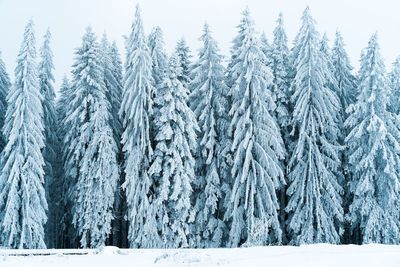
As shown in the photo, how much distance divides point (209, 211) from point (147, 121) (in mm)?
8108

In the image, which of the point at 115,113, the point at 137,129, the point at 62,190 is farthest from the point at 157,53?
the point at 62,190

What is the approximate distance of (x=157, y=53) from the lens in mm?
36781

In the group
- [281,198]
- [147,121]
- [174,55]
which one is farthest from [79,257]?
[281,198]

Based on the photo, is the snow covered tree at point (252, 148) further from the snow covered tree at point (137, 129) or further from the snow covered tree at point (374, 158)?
the snow covered tree at point (137, 129)

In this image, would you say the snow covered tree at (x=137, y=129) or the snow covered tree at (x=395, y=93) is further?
the snow covered tree at (x=395, y=93)

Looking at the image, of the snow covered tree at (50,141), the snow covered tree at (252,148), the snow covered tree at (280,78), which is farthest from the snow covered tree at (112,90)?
the snow covered tree at (280,78)

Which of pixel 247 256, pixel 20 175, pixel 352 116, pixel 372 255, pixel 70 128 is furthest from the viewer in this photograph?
pixel 70 128

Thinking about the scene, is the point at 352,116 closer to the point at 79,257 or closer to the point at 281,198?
the point at 281,198

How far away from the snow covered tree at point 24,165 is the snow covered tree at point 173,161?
831cm

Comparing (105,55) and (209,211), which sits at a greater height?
(105,55)

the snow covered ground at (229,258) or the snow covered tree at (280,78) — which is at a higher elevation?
the snow covered tree at (280,78)

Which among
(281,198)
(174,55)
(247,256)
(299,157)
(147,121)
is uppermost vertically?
(174,55)

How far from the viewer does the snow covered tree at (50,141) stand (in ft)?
122

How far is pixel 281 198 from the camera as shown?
3584cm
